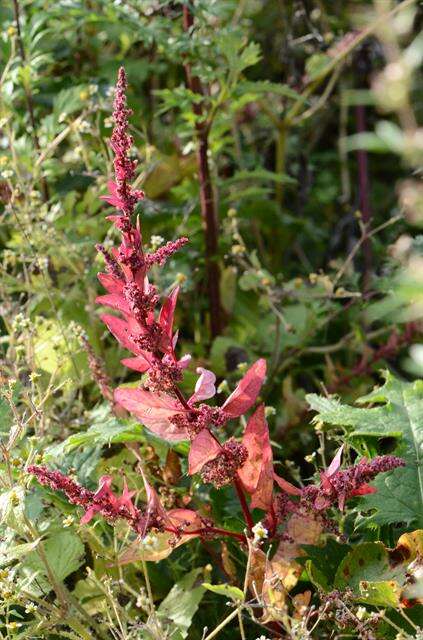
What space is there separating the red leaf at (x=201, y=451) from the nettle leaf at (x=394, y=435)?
0.76 ft

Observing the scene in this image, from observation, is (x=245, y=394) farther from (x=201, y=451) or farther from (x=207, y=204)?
(x=207, y=204)

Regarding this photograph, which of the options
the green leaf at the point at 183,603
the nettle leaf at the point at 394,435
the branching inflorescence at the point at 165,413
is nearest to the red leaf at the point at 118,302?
the branching inflorescence at the point at 165,413

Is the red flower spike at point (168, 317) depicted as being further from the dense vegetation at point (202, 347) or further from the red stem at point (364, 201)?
the red stem at point (364, 201)

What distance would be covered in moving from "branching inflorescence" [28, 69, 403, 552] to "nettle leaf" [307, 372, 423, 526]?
0.13m

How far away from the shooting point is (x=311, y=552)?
4.44ft

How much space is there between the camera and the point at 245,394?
1197 mm

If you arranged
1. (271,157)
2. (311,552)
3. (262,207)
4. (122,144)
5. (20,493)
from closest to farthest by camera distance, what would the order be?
(122,144), (20,493), (311,552), (262,207), (271,157)

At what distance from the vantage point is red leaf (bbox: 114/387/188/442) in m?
A: 1.17

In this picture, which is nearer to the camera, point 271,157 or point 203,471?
point 203,471

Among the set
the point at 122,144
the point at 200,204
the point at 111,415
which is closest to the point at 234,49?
the point at 200,204

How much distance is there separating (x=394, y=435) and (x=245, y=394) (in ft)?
0.98

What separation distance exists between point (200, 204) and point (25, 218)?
0.54 m

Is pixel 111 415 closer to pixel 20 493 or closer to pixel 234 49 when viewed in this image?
pixel 20 493

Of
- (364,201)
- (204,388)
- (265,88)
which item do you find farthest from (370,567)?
(364,201)
